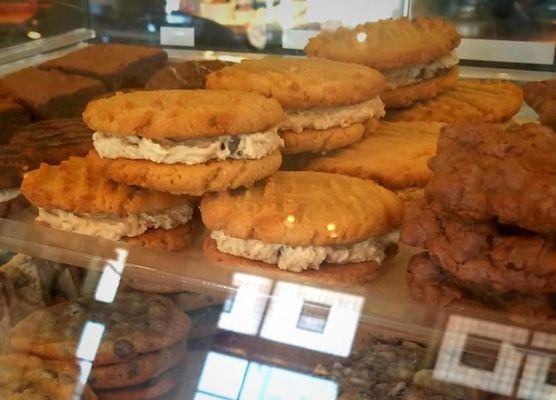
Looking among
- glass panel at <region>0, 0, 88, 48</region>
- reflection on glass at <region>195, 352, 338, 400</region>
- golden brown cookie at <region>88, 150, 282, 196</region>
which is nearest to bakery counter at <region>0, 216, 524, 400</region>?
reflection on glass at <region>195, 352, 338, 400</region>

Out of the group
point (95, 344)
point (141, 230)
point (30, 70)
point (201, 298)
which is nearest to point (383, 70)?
point (141, 230)

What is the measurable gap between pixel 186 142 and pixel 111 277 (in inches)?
11.4

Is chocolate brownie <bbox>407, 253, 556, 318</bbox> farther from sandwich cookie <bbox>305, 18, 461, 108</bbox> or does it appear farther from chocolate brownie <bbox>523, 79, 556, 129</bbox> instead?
sandwich cookie <bbox>305, 18, 461, 108</bbox>

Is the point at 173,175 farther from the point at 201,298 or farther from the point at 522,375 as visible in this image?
the point at 522,375

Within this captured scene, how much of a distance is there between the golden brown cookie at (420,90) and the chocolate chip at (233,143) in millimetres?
527

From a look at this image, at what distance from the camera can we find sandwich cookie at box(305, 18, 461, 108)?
64.7 inches

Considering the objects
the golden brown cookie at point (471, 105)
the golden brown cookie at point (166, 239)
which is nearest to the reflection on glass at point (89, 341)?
the golden brown cookie at point (166, 239)

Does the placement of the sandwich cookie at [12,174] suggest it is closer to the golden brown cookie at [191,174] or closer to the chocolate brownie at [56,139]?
the chocolate brownie at [56,139]

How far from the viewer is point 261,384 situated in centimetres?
110

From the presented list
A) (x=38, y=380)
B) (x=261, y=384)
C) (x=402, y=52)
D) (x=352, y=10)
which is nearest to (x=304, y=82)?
(x=352, y=10)

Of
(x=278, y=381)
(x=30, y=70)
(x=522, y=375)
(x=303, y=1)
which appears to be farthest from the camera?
(x=30, y=70)

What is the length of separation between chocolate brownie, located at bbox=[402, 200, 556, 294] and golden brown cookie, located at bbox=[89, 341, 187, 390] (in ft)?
1.64

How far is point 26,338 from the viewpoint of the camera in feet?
4.57

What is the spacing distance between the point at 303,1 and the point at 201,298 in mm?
788
